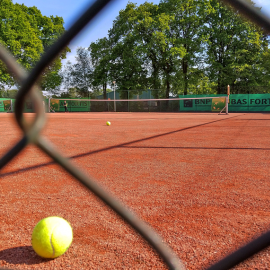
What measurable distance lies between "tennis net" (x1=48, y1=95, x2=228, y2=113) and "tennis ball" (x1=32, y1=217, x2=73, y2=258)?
908 inches

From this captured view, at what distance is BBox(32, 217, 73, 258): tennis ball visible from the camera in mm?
1567

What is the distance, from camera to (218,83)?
31094 mm

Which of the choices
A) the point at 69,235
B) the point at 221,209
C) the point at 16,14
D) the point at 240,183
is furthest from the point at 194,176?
the point at 16,14

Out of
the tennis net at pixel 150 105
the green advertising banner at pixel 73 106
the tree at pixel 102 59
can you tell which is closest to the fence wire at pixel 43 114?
the tennis net at pixel 150 105

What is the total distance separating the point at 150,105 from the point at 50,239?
2794 cm

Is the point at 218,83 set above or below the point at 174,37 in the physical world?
below

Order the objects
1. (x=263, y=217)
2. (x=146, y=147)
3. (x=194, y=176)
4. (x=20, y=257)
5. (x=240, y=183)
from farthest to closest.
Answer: (x=146, y=147) < (x=194, y=176) < (x=240, y=183) < (x=263, y=217) < (x=20, y=257)

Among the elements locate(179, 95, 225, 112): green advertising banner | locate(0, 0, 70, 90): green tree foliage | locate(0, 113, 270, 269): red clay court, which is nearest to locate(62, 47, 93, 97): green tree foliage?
locate(0, 0, 70, 90): green tree foliage

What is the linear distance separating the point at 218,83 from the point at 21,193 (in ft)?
103

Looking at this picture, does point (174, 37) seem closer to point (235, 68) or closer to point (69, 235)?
point (235, 68)

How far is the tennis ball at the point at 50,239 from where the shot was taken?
1.57 m

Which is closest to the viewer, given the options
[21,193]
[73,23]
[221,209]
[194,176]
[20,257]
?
[73,23]

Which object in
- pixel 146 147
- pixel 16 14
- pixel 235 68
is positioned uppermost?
pixel 16 14

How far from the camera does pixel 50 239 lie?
1.57m
